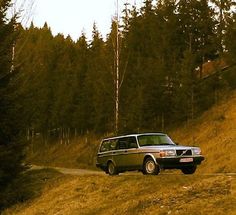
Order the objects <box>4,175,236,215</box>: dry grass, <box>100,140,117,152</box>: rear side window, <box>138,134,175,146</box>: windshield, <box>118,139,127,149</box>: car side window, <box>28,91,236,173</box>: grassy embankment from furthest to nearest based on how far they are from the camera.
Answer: <box>28,91,236,173</box>: grassy embankment
<box>100,140,117,152</box>: rear side window
<box>118,139,127,149</box>: car side window
<box>138,134,175,146</box>: windshield
<box>4,175,236,215</box>: dry grass

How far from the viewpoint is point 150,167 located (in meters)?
18.1

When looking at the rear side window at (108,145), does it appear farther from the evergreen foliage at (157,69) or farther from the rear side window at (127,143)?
the evergreen foliage at (157,69)

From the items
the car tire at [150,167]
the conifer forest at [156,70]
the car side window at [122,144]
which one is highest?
the conifer forest at [156,70]

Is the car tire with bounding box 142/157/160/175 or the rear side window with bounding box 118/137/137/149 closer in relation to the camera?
the car tire with bounding box 142/157/160/175

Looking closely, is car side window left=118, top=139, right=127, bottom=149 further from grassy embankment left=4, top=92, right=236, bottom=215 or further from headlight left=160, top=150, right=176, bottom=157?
headlight left=160, top=150, right=176, bottom=157

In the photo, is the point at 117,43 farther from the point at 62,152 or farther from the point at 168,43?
the point at 62,152

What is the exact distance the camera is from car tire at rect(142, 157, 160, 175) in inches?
698

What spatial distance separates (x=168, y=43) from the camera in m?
47.9

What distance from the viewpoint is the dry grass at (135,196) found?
12.0 meters

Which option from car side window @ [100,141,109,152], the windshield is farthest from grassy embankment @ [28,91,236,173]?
the windshield

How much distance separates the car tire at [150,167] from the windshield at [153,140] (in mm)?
1099

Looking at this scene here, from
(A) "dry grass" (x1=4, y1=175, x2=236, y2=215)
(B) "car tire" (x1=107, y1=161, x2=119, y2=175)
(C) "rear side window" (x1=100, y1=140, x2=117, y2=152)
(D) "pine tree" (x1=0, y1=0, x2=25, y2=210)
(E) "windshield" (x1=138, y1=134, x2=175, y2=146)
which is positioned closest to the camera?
(A) "dry grass" (x1=4, y1=175, x2=236, y2=215)

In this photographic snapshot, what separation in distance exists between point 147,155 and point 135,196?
332 centimetres

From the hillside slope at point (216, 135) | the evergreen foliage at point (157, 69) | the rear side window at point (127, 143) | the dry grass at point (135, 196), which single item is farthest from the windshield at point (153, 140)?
the evergreen foliage at point (157, 69)
